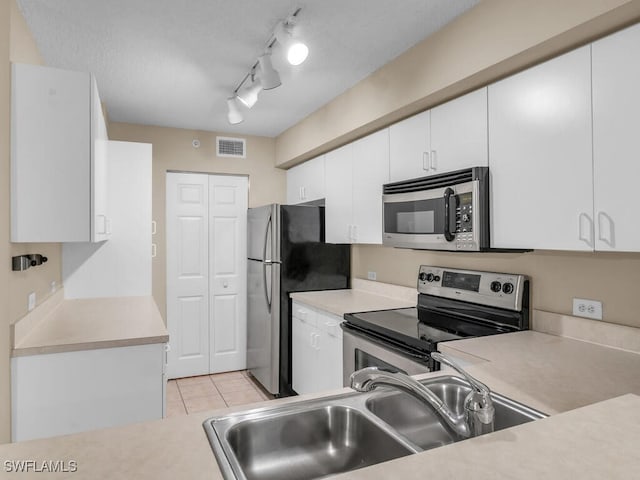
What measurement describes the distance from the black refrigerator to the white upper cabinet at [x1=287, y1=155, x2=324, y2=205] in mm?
267

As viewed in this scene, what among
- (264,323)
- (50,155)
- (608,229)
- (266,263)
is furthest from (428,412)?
(264,323)

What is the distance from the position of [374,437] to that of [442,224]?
4.67 ft

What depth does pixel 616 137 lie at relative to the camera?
153cm

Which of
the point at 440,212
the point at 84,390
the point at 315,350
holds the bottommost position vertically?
the point at 315,350

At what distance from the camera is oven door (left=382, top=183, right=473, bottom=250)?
2.20 metres

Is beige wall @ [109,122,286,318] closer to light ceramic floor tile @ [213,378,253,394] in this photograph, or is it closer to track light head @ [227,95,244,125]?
light ceramic floor tile @ [213,378,253,394]

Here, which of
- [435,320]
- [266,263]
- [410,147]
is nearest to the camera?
[435,320]

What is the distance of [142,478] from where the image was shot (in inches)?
29.6

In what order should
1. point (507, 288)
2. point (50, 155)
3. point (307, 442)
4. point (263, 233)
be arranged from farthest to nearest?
point (263, 233), point (507, 288), point (50, 155), point (307, 442)

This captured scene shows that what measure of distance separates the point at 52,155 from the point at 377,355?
72.4 inches

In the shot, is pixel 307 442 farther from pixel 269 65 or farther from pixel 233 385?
pixel 233 385

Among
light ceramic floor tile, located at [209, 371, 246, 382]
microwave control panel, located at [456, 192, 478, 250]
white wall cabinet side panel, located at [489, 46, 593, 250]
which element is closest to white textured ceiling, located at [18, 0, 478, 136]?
white wall cabinet side panel, located at [489, 46, 593, 250]

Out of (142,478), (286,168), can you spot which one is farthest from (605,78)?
(286,168)

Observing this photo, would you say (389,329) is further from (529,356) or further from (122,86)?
(122,86)
